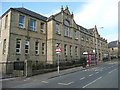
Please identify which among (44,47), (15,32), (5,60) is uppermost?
(15,32)

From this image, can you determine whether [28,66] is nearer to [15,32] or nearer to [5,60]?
[5,60]

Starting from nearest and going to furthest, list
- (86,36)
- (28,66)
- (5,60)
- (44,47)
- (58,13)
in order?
(28,66) → (5,60) → (44,47) → (58,13) → (86,36)

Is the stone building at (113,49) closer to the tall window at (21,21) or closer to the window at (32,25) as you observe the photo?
the window at (32,25)

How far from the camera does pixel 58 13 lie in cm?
3141

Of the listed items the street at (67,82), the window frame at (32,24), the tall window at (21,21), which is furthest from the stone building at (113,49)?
the street at (67,82)

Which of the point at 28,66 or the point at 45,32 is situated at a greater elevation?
the point at 45,32

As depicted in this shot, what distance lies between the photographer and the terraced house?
2273cm

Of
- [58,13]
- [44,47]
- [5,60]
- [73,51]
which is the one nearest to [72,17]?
[58,13]

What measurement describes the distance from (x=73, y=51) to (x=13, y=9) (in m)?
16.7

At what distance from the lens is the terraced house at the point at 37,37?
22.7m

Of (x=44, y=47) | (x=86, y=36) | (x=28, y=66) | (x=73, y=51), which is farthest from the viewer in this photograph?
(x=86, y=36)

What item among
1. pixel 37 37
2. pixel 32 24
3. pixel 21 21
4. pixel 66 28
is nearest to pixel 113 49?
pixel 66 28

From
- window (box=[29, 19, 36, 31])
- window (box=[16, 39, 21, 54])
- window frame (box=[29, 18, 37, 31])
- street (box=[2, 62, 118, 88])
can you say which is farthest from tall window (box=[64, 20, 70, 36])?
street (box=[2, 62, 118, 88])

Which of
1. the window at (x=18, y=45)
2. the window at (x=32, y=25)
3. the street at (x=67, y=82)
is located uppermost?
the window at (x=32, y=25)
